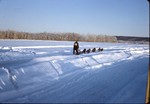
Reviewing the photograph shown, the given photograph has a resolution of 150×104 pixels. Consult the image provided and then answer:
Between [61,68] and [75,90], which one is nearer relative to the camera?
[75,90]

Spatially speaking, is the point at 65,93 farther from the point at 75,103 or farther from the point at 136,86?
the point at 136,86

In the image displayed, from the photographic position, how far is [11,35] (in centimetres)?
7656

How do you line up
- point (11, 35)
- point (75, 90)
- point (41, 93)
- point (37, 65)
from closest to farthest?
point (41, 93) < point (75, 90) < point (37, 65) < point (11, 35)

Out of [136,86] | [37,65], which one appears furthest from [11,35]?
[136,86]

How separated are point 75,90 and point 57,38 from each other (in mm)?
88646

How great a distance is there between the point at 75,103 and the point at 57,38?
90.1m

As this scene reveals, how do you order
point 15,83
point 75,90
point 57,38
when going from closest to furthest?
point 75,90, point 15,83, point 57,38

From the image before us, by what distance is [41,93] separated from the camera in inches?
277

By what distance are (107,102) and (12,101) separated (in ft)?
8.73

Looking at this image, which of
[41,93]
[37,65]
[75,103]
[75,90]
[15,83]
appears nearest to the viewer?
[75,103]

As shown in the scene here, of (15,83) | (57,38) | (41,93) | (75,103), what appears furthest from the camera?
→ (57,38)

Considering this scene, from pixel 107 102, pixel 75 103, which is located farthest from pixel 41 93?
pixel 107 102

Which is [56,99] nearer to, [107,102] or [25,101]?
[25,101]

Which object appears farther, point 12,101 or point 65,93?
point 65,93
